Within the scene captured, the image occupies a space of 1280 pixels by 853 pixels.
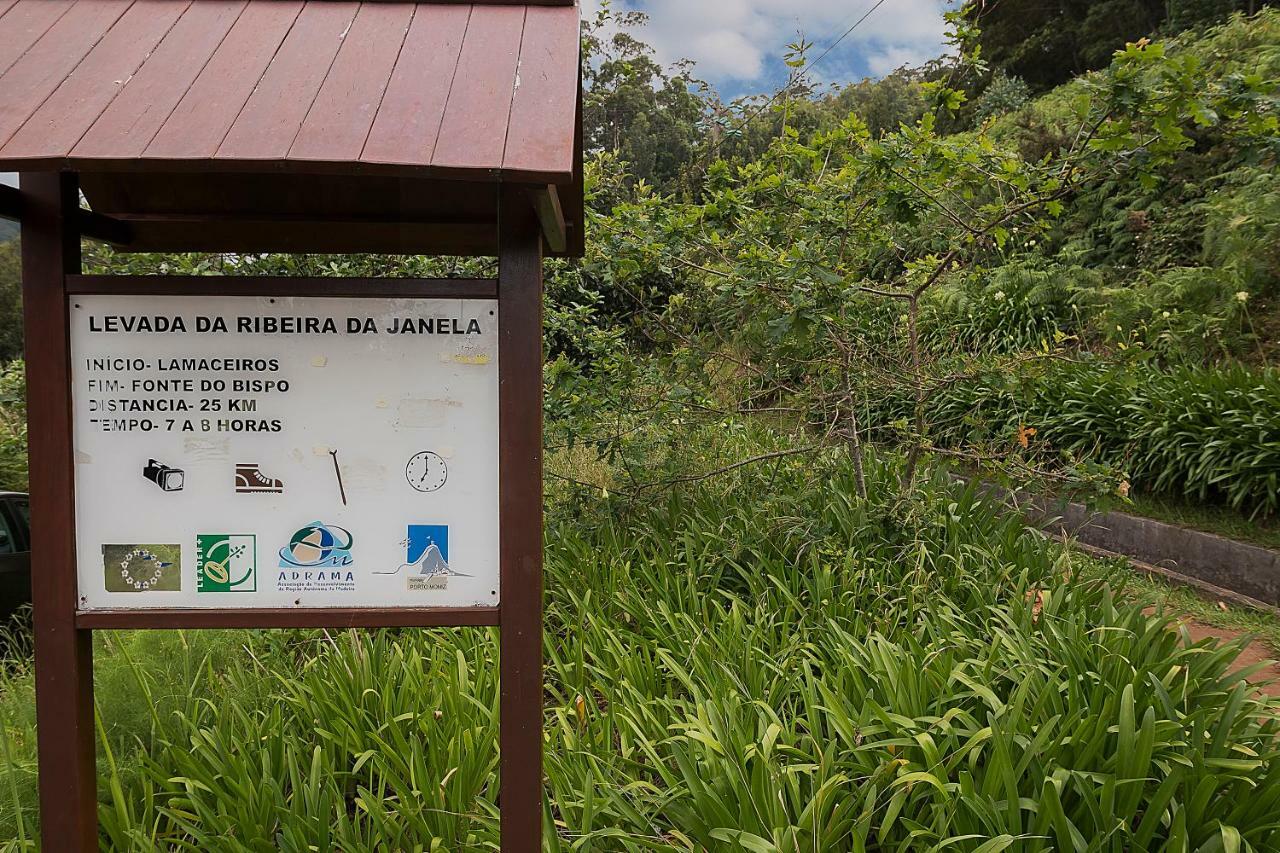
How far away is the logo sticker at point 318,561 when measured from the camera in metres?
2.01

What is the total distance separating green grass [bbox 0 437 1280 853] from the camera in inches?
90.0

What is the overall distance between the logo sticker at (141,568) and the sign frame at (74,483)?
65 millimetres

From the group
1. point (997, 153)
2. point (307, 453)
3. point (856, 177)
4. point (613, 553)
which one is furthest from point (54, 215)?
point (997, 153)

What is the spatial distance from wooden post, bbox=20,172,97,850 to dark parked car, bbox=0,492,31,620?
3.95m

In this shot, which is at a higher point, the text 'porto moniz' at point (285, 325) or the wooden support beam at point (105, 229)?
the wooden support beam at point (105, 229)

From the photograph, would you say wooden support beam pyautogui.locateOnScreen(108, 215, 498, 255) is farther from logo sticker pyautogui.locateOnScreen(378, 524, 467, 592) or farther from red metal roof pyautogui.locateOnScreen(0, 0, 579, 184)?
logo sticker pyautogui.locateOnScreen(378, 524, 467, 592)

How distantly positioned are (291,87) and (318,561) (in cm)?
112

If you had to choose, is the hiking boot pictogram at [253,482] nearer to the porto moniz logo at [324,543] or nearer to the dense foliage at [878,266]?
the porto moniz logo at [324,543]

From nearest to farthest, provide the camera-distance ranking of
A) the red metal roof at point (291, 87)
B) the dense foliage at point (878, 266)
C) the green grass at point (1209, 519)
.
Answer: the red metal roof at point (291, 87) < the dense foliage at point (878, 266) < the green grass at point (1209, 519)

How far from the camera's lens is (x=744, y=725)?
2.74 meters

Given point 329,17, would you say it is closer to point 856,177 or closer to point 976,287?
point 856,177

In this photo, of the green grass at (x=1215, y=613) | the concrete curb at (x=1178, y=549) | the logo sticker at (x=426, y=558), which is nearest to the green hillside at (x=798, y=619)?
the green grass at (x=1215, y=613)

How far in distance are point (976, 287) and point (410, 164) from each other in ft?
16.3

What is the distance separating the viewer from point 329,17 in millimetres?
2129
